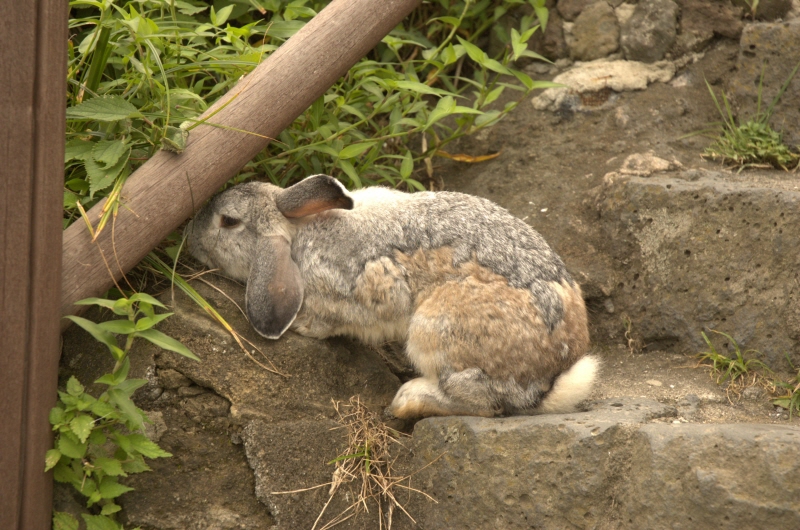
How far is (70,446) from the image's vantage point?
10.7 feet

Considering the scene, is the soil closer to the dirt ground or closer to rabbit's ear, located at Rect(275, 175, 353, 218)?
the dirt ground

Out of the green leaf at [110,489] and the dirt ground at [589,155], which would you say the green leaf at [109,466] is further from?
the dirt ground at [589,155]

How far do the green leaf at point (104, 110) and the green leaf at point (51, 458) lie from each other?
57.2 inches

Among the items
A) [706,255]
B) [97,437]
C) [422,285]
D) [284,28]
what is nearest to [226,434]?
[97,437]

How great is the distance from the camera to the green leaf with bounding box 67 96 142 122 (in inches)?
143

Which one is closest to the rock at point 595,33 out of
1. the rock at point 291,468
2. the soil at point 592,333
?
the soil at point 592,333

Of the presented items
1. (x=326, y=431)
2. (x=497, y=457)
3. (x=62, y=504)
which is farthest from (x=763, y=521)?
(x=62, y=504)

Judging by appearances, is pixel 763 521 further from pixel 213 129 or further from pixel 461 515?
pixel 213 129

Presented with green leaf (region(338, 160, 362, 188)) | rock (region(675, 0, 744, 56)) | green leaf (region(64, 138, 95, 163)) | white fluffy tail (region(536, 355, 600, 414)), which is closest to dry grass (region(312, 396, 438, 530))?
white fluffy tail (region(536, 355, 600, 414))

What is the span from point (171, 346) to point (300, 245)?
1.18 metres

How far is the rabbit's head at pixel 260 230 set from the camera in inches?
161

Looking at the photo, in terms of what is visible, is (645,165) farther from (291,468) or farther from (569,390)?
(291,468)

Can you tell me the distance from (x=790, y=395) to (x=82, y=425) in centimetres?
339

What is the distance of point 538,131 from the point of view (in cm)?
559
